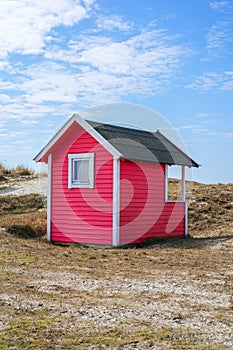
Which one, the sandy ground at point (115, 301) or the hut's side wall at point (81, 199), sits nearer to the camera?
the sandy ground at point (115, 301)

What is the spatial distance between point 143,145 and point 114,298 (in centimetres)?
951

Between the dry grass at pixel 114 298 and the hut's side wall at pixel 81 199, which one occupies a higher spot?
the hut's side wall at pixel 81 199

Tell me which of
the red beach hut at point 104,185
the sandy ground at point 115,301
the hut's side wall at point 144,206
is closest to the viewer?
the sandy ground at point 115,301

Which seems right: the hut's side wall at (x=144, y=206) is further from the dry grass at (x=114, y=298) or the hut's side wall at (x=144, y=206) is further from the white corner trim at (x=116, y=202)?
the dry grass at (x=114, y=298)

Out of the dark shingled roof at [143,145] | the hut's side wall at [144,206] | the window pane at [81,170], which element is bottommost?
the hut's side wall at [144,206]

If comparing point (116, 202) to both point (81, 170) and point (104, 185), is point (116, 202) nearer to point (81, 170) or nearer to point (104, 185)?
point (104, 185)

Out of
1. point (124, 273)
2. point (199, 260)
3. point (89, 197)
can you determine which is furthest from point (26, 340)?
point (89, 197)

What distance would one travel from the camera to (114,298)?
7.58m

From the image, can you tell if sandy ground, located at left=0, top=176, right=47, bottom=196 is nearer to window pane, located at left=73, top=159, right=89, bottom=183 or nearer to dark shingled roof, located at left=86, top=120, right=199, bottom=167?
dark shingled roof, located at left=86, top=120, right=199, bottom=167

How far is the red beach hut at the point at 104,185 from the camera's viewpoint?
15.0 m

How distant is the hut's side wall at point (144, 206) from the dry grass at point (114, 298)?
4.65 feet

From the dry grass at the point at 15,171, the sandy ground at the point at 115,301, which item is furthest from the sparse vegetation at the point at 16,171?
the sandy ground at the point at 115,301

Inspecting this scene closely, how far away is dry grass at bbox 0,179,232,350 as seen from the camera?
5.65 metres

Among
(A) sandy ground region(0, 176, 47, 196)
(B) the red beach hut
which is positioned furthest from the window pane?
(A) sandy ground region(0, 176, 47, 196)
